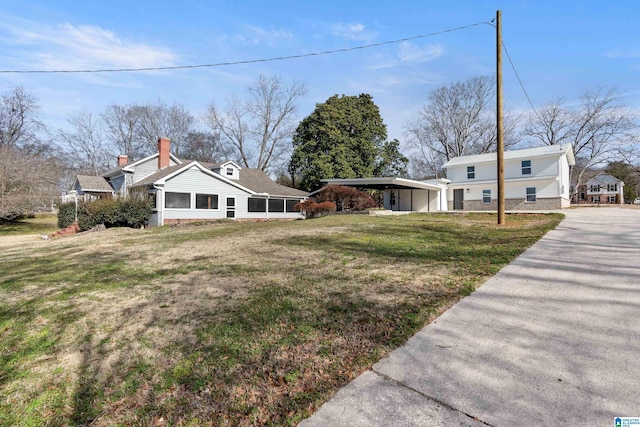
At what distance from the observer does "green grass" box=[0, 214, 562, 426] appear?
1.95 m

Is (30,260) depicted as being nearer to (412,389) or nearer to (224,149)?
(412,389)

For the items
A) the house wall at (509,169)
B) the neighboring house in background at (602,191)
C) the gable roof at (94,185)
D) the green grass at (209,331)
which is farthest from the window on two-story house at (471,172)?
the neighboring house in background at (602,191)

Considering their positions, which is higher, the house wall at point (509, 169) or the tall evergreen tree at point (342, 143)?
the tall evergreen tree at point (342, 143)

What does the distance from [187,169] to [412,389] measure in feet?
63.2

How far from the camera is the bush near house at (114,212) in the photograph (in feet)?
52.7

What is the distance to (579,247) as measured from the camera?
598cm

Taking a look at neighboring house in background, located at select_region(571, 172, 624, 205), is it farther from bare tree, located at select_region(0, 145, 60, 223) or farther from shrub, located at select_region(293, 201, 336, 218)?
bare tree, located at select_region(0, 145, 60, 223)

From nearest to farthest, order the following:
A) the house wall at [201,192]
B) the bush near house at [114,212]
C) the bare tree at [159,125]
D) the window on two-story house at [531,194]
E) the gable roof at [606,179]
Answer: the bush near house at [114,212], the house wall at [201,192], the window on two-story house at [531,194], the bare tree at [159,125], the gable roof at [606,179]

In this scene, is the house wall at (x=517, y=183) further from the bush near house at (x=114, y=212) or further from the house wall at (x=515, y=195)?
the bush near house at (x=114, y=212)

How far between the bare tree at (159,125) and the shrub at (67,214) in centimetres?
1937

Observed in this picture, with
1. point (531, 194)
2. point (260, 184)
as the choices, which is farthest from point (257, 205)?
point (531, 194)

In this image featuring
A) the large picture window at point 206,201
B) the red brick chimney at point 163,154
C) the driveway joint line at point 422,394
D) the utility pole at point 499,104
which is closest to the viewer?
the driveway joint line at point 422,394

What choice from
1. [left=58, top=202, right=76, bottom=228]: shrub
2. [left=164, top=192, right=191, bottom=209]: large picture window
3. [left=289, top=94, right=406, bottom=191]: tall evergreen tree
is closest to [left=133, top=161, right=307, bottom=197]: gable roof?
[left=164, top=192, right=191, bottom=209]: large picture window

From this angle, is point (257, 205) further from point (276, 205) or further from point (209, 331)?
point (209, 331)
